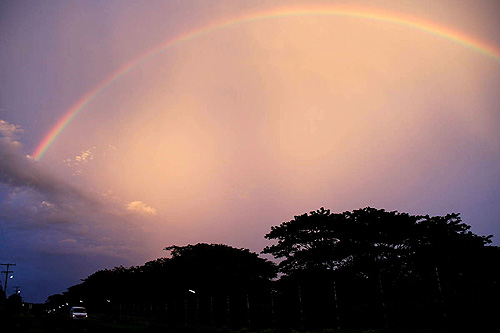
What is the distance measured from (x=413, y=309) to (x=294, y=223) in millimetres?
27144

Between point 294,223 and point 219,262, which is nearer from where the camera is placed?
point 294,223

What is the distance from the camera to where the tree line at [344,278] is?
1781 centimetres

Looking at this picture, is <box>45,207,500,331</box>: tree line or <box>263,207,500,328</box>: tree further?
<box>263,207,500,328</box>: tree

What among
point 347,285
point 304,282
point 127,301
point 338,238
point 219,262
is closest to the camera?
point 347,285

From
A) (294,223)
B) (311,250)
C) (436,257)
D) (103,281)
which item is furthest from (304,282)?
(103,281)

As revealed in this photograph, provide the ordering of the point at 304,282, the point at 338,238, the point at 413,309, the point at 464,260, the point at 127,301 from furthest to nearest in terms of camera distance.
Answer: the point at 127,301
the point at 338,238
the point at 304,282
the point at 464,260
the point at 413,309

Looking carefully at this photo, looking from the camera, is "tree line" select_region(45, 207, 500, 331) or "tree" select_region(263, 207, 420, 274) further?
"tree" select_region(263, 207, 420, 274)

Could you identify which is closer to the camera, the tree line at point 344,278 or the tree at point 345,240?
the tree line at point 344,278

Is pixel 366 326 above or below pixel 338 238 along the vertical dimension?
below

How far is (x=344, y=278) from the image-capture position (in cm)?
3828

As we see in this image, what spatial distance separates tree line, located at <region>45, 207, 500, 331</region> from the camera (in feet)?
58.4

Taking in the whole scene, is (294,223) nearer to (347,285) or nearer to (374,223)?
(374,223)

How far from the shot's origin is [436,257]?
37.0 metres

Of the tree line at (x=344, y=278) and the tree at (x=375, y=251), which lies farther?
the tree at (x=375, y=251)
